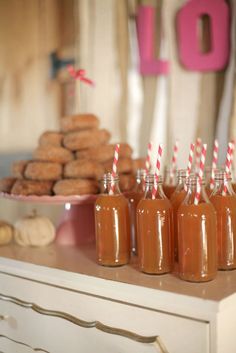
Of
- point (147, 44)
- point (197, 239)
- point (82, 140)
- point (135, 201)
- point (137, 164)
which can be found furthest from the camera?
point (147, 44)

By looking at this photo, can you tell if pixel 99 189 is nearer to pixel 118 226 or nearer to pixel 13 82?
pixel 118 226

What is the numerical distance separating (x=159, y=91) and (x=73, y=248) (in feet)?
2.36

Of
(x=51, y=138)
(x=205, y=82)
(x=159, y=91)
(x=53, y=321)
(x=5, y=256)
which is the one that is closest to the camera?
(x=53, y=321)

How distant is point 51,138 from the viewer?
4.69 ft

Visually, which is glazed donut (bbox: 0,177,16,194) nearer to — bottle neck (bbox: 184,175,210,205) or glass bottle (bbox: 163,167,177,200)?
glass bottle (bbox: 163,167,177,200)

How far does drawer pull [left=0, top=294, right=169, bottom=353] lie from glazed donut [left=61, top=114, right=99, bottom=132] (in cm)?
52

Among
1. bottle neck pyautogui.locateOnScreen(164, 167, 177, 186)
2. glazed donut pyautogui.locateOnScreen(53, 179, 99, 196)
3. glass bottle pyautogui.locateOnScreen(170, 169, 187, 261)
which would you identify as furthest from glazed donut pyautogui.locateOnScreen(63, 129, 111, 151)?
glass bottle pyautogui.locateOnScreen(170, 169, 187, 261)

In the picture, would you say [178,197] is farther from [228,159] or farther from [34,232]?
[34,232]

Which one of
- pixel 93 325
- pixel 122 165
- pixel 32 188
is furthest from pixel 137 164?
pixel 93 325

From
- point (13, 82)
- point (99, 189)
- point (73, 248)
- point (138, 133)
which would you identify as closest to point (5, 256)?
point (73, 248)

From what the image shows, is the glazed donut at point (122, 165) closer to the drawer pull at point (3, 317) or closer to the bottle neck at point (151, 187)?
the bottle neck at point (151, 187)

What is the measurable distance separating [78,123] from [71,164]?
0.45 ft

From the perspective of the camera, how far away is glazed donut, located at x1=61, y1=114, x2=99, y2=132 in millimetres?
1419

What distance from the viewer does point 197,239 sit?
1002 mm
